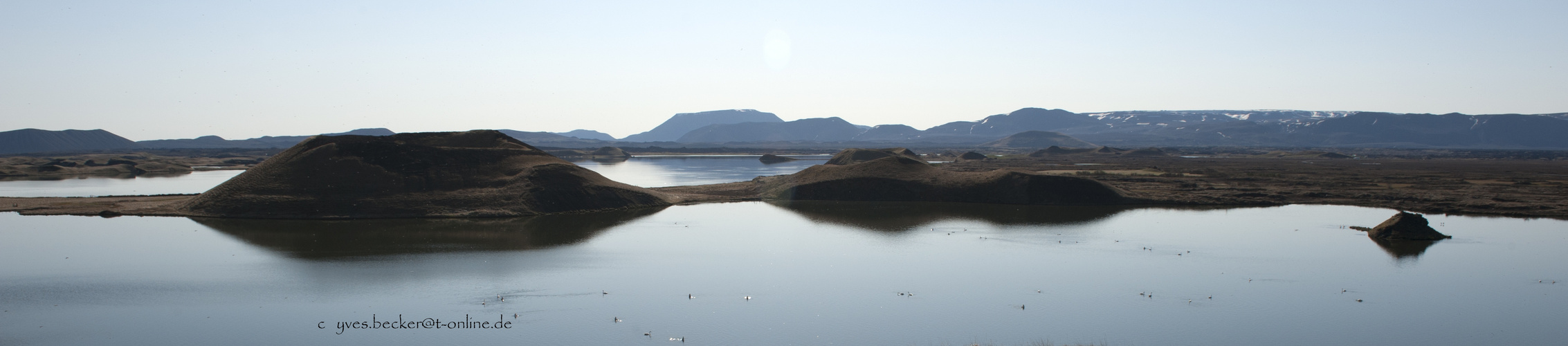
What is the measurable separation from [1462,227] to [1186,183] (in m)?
27.6

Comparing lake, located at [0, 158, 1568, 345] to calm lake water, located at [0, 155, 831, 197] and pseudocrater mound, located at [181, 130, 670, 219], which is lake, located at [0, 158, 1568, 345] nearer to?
pseudocrater mound, located at [181, 130, 670, 219]

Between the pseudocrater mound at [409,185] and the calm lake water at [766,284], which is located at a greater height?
the pseudocrater mound at [409,185]

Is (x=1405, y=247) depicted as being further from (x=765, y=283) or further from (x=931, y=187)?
(x=931, y=187)

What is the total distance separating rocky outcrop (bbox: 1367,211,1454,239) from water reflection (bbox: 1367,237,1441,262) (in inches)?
8.1

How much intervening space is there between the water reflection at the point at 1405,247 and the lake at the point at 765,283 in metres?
0.17

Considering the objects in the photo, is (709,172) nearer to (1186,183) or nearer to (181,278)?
(1186,183)

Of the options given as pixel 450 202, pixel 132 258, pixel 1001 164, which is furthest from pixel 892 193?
pixel 1001 164

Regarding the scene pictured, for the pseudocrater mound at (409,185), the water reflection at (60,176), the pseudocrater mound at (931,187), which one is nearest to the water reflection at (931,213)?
the pseudocrater mound at (931,187)

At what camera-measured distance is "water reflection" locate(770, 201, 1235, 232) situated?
126 ft

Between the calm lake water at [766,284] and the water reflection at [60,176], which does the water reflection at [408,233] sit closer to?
the calm lake water at [766,284]

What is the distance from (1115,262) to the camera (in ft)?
83.1

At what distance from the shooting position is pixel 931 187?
51781 millimetres

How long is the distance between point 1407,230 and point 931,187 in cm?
2510

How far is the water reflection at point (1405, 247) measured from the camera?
88.1 feet
